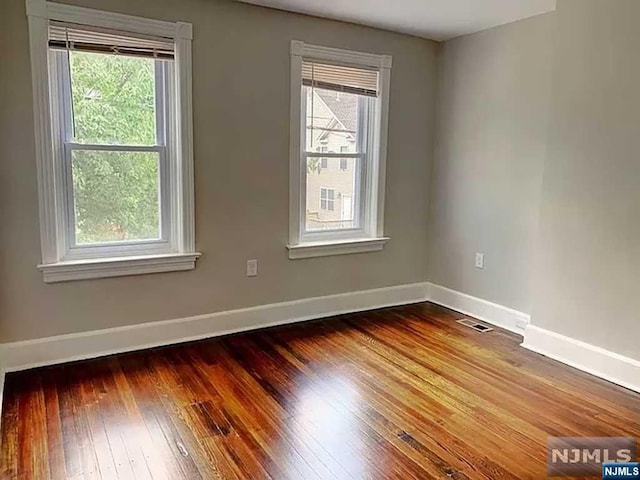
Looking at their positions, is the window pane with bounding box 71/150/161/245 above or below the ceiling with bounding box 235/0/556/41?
below

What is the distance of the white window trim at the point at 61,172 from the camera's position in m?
2.77

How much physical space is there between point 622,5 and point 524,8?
0.66 metres

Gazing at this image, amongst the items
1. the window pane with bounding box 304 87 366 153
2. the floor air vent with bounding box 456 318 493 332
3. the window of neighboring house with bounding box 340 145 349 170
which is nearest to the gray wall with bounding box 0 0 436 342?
the window pane with bounding box 304 87 366 153

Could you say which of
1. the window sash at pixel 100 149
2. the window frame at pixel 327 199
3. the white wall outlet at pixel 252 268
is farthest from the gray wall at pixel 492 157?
the window sash at pixel 100 149

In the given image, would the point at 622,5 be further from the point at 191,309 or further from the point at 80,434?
the point at 80,434

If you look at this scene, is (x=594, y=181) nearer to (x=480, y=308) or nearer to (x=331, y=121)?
(x=480, y=308)

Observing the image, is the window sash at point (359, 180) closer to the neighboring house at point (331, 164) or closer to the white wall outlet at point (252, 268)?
the neighboring house at point (331, 164)

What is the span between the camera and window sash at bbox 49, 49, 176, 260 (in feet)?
9.50

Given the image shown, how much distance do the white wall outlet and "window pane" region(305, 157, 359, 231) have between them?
0.52 m

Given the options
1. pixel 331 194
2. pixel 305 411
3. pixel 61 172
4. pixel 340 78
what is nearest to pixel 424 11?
pixel 340 78

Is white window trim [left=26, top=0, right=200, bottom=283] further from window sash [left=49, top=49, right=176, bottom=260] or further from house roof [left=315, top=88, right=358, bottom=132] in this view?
house roof [left=315, top=88, right=358, bottom=132]

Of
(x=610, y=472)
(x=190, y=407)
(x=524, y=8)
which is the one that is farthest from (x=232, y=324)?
(x=524, y=8)

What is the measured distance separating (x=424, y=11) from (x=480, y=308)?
2230mm

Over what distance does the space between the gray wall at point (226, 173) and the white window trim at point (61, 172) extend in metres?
0.05
